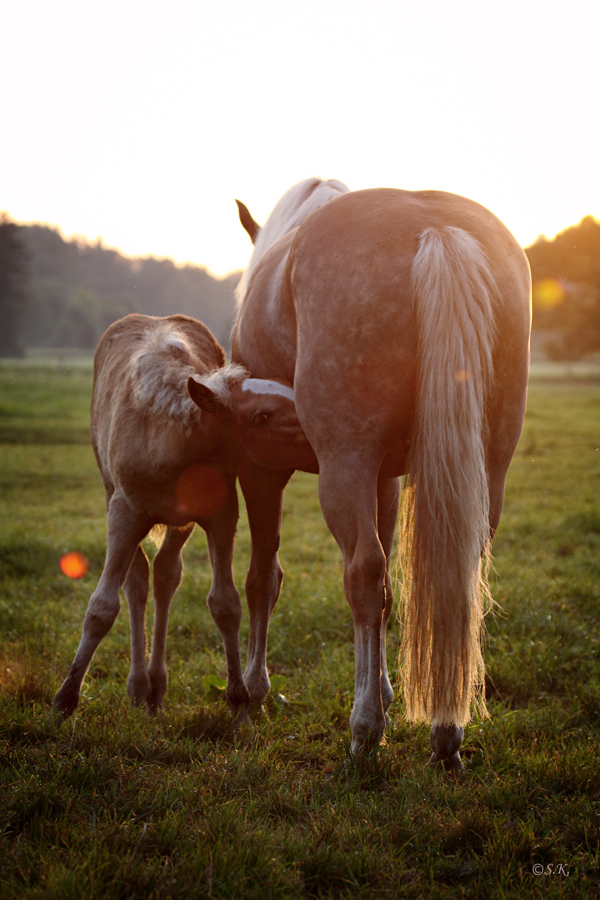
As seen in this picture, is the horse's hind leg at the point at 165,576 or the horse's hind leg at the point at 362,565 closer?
the horse's hind leg at the point at 362,565

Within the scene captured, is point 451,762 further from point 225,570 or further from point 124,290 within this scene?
point 124,290

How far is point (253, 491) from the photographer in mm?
3566

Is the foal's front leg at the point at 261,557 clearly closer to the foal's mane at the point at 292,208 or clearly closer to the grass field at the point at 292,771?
the grass field at the point at 292,771

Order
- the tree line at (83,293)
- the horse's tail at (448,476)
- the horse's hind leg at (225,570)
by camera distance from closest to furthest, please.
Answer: the horse's tail at (448,476)
the horse's hind leg at (225,570)
the tree line at (83,293)

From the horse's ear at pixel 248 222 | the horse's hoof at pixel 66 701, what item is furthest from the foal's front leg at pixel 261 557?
the horse's ear at pixel 248 222

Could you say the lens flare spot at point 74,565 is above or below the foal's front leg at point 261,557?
below

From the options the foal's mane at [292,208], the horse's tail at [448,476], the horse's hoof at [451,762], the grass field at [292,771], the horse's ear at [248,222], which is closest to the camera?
the grass field at [292,771]

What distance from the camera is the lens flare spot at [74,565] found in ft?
18.7

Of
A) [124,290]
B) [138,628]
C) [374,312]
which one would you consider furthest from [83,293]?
[374,312]

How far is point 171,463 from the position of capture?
3.17 metres

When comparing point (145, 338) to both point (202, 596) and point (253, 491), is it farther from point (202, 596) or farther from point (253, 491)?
point (202, 596)

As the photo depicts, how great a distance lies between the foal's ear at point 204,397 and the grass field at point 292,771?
139cm

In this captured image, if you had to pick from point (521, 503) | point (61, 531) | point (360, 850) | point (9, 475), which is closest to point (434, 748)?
point (360, 850)

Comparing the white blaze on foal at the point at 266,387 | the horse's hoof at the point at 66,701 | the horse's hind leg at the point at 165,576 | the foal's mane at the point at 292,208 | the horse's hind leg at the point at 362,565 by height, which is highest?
the foal's mane at the point at 292,208
